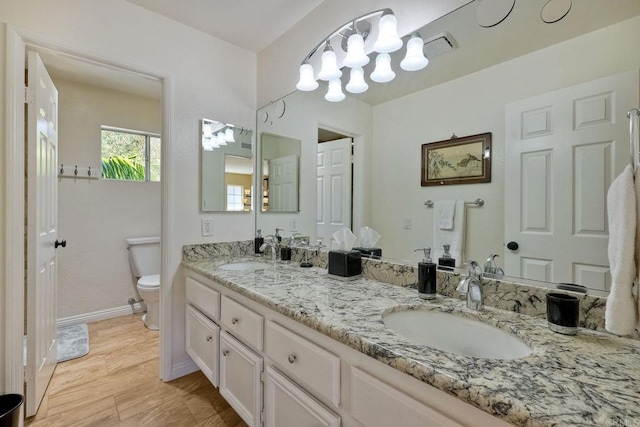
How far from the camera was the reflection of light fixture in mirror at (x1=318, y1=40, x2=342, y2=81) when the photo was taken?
164cm

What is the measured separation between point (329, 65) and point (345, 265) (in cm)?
112

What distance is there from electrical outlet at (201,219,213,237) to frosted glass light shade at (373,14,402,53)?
151 centimetres

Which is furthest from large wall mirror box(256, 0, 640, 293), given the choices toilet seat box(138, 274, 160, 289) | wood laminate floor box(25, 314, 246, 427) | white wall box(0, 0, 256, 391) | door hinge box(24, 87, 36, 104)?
toilet seat box(138, 274, 160, 289)

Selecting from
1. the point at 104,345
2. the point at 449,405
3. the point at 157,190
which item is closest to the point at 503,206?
the point at 449,405

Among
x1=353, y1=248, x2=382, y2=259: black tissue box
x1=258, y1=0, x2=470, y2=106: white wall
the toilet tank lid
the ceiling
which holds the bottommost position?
the toilet tank lid

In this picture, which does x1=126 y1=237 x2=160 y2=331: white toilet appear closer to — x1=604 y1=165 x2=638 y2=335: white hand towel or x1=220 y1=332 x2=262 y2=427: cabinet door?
x1=220 y1=332 x2=262 y2=427: cabinet door

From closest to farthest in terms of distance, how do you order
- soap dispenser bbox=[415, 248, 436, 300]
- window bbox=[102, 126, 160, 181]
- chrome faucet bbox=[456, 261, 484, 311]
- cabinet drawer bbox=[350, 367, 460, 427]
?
cabinet drawer bbox=[350, 367, 460, 427], chrome faucet bbox=[456, 261, 484, 311], soap dispenser bbox=[415, 248, 436, 300], window bbox=[102, 126, 160, 181]

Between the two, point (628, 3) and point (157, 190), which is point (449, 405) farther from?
point (157, 190)

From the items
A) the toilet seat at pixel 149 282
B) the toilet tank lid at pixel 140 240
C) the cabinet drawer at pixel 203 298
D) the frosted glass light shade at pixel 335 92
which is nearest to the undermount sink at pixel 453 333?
the cabinet drawer at pixel 203 298

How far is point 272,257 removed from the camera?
1997 mm

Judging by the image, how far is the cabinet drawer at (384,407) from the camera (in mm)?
638

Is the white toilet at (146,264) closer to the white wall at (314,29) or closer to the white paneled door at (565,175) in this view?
the white wall at (314,29)

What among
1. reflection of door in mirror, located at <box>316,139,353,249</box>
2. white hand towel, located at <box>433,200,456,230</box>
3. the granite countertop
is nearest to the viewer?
the granite countertop

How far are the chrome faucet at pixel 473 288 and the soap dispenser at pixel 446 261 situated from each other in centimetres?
17
